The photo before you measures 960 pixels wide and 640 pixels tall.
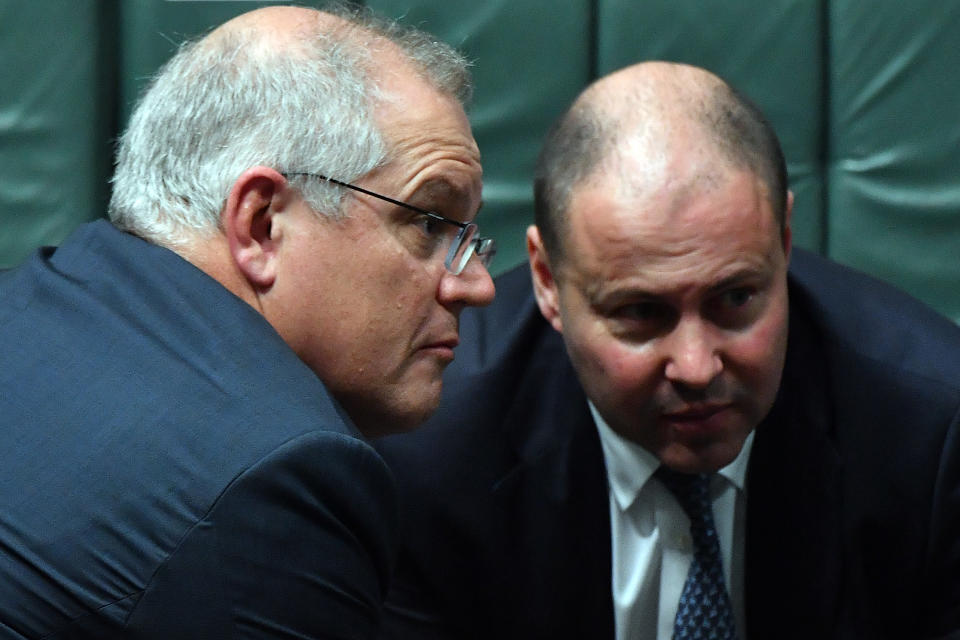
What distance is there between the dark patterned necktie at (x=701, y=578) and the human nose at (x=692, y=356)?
0.17 meters

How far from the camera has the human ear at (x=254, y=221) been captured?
1007mm

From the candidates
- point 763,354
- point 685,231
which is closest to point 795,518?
point 763,354

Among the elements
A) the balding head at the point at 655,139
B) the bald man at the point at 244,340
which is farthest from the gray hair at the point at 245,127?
the balding head at the point at 655,139

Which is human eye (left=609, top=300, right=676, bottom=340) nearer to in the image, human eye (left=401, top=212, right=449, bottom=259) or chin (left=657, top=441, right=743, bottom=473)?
chin (left=657, top=441, right=743, bottom=473)

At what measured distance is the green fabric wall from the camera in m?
1.93

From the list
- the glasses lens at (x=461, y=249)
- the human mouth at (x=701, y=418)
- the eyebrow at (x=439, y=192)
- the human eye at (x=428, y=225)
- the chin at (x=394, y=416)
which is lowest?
the human mouth at (x=701, y=418)

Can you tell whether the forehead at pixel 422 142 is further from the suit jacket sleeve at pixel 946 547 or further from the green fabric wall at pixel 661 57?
the green fabric wall at pixel 661 57

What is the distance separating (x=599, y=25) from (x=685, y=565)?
0.91m

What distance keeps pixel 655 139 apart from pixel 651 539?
438 mm

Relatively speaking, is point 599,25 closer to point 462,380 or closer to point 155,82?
point 462,380

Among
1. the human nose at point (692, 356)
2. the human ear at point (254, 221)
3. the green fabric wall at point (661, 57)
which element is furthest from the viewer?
the green fabric wall at point (661, 57)

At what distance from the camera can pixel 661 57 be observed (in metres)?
1.94

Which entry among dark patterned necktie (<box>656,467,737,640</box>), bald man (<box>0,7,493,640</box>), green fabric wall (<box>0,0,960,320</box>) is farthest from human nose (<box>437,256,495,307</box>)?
green fabric wall (<box>0,0,960,320</box>)

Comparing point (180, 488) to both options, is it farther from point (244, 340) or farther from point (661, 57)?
point (661, 57)
